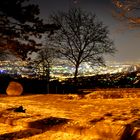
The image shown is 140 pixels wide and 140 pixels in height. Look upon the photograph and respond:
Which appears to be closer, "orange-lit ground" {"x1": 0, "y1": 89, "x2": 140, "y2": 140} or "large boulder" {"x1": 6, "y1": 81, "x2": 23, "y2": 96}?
"orange-lit ground" {"x1": 0, "y1": 89, "x2": 140, "y2": 140}

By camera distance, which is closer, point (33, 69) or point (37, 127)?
point (37, 127)

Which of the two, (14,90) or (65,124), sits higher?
(14,90)

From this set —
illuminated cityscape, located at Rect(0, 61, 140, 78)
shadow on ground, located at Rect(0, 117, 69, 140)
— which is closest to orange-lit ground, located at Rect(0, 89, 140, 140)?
shadow on ground, located at Rect(0, 117, 69, 140)

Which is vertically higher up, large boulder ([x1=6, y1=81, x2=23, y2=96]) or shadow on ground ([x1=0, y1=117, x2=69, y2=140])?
large boulder ([x1=6, y1=81, x2=23, y2=96])

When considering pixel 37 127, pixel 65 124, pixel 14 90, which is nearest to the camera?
pixel 65 124

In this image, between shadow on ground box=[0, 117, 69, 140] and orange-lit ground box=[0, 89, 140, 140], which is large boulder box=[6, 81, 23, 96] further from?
shadow on ground box=[0, 117, 69, 140]

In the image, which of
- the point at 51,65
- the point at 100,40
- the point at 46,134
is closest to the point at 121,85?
the point at 100,40

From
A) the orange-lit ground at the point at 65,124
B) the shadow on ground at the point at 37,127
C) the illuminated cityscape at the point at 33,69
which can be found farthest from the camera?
the illuminated cityscape at the point at 33,69

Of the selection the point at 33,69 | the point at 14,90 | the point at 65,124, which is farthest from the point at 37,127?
the point at 33,69

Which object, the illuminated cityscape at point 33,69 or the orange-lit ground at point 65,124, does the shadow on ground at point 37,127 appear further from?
the illuminated cityscape at point 33,69

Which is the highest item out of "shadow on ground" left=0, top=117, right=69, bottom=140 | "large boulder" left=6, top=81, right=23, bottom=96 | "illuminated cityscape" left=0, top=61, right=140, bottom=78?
"illuminated cityscape" left=0, top=61, right=140, bottom=78

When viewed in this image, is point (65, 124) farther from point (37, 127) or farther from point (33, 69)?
point (33, 69)

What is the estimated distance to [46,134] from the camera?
7.24m

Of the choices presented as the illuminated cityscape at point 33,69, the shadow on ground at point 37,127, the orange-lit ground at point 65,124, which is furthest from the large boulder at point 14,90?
the illuminated cityscape at point 33,69
